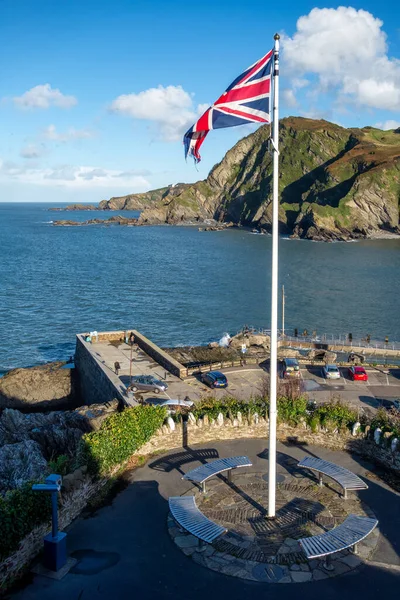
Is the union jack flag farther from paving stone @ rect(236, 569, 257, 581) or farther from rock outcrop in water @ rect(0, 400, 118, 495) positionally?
rock outcrop in water @ rect(0, 400, 118, 495)

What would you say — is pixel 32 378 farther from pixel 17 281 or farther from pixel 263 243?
pixel 263 243

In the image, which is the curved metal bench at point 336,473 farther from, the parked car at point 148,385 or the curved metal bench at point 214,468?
the parked car at point 148,385

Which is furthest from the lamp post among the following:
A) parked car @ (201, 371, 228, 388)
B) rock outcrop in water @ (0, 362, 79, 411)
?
rock outcrop in water @ (0, 362, 79, 411)

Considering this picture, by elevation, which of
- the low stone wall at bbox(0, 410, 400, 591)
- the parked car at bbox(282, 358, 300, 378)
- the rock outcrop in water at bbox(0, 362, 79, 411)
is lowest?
the rock outcrop in water at bbox(0, 362, 79, 411)

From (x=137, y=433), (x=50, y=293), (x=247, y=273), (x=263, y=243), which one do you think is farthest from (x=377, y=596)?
(x=263, y=243)

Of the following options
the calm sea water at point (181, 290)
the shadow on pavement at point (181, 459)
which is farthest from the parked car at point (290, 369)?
A: the calm sea water at point (181, 290)

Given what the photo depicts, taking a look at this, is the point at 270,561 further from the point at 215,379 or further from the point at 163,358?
the point at 163,358

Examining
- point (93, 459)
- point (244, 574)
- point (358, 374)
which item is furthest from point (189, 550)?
point (358, 374)

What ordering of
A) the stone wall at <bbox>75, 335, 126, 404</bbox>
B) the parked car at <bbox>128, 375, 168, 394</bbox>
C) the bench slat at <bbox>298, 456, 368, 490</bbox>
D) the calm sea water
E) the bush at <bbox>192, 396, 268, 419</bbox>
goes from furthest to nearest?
the calm sea water → the stone wall at <bbox>75, 335, 126, 404</bbox> → the parked car at <bbox>128, 375, 168, 394</bbox> → the bush at <bbox>192, 396, 268, 419</bbox> → the bench slat at <bbox>298, 456, 368, 490</bbox>
